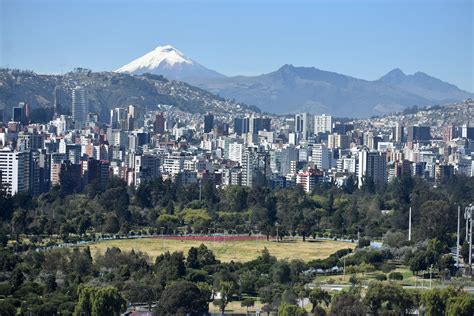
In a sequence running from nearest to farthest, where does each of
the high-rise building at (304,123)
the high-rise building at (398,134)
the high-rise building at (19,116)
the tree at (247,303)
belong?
the tree at (247,303) → the high-rise building at (19,116) → the high-rise building at (398,134) → the high-rise building at (304,123)

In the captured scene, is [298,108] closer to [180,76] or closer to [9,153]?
[180,76]

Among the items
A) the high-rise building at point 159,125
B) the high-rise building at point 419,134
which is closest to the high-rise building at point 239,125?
the high-rise building at point 159,125

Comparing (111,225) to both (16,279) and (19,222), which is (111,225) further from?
(16,279)

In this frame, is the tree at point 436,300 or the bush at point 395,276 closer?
the tree at point 436,300

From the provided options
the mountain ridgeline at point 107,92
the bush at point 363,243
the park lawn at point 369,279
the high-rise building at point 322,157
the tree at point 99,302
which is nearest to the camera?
the tree at point 99,302

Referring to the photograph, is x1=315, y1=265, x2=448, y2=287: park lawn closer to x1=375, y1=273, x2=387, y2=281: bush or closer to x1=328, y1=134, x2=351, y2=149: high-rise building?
x1=375, y1=273, x2=387, y2=281: bush

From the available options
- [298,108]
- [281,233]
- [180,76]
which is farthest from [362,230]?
[180,76]

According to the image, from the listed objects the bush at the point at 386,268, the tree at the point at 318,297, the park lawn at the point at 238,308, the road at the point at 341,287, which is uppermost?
the bush at the point at 386,268

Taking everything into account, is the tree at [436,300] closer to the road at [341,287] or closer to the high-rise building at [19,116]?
the road at [341,287]
